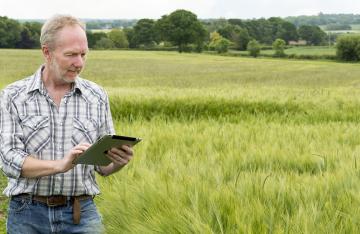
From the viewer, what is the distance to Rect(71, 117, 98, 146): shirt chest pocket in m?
3.55

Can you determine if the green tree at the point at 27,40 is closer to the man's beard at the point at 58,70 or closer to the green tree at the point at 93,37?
the green tree at the point at 93,37

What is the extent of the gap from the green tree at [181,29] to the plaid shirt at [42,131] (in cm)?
9688

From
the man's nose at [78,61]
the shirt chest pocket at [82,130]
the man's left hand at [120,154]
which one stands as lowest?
the man's left hand at [120,154]

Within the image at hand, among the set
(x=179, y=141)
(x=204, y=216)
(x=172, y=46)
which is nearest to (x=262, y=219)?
(x=204, y=216)

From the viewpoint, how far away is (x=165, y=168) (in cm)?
465

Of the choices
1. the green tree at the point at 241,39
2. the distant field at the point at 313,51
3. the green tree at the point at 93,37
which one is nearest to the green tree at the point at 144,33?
the green tree at the point at 93,37

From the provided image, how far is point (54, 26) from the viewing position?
339cm

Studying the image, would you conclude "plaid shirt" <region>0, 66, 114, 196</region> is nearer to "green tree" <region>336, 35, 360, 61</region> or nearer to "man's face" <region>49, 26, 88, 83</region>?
"man's face" <region>49, 26, 88, 83</region>

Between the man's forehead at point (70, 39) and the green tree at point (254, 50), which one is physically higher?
the man's forehead at point (70, 39)

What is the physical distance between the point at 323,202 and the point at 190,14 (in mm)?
107013

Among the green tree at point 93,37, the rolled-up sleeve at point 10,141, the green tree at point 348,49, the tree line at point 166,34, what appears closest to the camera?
the rolled-up sleeve at point 10,141

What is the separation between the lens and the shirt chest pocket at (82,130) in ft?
11.7

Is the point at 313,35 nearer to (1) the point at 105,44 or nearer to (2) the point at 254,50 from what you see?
(2) the point at 254,50

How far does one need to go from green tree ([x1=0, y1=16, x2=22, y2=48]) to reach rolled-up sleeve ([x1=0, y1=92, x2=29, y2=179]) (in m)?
87.6
